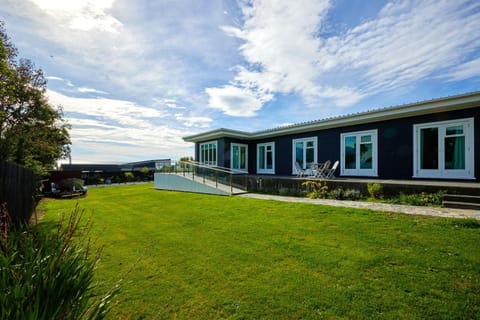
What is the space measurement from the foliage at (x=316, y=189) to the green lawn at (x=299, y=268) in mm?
3031

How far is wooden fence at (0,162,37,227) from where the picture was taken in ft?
13.5

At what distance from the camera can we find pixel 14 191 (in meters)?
4.63

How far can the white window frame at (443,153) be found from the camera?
24.3 ft

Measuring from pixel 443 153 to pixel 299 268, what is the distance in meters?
8.72

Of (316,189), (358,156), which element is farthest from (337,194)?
(358,156)

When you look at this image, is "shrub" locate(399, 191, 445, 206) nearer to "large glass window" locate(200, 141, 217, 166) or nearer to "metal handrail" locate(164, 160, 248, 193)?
"metal handrail" locate(164, 160, 248, 193)

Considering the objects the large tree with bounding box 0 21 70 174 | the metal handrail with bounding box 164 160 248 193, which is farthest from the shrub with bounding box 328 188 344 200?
the large tree with bounding box 0 21 70 174

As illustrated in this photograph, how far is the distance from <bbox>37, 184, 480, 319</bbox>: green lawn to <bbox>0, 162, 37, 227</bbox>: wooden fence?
1582mm

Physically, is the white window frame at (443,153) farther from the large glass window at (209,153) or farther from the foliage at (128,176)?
the foliage at (128,176)

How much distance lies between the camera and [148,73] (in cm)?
878

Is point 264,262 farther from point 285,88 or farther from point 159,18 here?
point 285,88

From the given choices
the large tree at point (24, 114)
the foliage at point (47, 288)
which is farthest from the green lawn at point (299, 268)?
the large tree at point (24, 114)

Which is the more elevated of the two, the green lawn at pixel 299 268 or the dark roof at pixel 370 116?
the dark roof at pixel 370 116

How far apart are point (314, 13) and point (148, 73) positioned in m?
6.65
